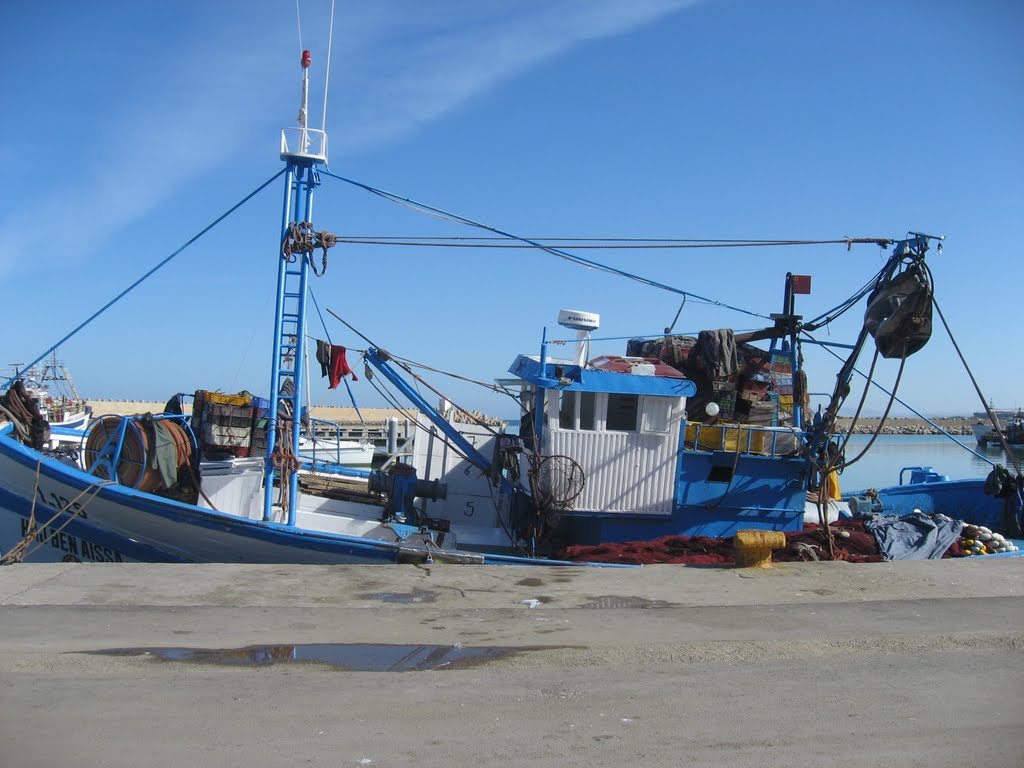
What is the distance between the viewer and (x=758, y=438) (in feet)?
36.1

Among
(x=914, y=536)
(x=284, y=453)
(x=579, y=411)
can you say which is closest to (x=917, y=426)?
(x=914, y=536)

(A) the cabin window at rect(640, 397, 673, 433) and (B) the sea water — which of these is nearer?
(A) the cabin window at rect(640, 397, 673, 433)

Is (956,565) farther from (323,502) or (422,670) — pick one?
(323,502)

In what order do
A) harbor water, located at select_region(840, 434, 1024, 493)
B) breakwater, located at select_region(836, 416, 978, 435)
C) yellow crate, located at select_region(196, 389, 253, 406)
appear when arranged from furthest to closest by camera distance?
breakwater, located at select_region(836, 416, 978, 435) → harbor water, located at select_region(840, 434, 1024, 493) → yellow crate, located at select_region(196, 389, 253, 406)

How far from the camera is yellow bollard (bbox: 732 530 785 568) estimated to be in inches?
355

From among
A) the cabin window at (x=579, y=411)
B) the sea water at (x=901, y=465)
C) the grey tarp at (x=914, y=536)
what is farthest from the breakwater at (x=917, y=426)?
the cabin window at (x=579, y=411)

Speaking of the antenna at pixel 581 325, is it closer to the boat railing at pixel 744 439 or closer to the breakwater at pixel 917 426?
the boat railing at pixel 744 439

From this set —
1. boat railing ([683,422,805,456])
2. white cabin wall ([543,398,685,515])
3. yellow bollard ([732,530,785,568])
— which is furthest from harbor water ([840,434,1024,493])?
yellow bollard ([732,530,785,568])

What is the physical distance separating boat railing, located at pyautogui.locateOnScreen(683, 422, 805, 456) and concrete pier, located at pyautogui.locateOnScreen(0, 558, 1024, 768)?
237 cm

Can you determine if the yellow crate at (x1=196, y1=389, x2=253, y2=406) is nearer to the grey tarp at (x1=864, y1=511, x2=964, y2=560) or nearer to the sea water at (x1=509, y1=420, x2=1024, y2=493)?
the grey tarp at (x1=864, y1=511, x2=964, y2=560)

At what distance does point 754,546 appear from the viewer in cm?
901

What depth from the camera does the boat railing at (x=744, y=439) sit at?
11.0m

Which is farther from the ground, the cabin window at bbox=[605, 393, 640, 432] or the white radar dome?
the white radar dome

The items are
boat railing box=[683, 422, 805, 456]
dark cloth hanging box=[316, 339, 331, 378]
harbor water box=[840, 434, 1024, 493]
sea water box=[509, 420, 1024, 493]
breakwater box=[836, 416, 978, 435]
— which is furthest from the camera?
breakwater box=[836, 416, 978, 435]
